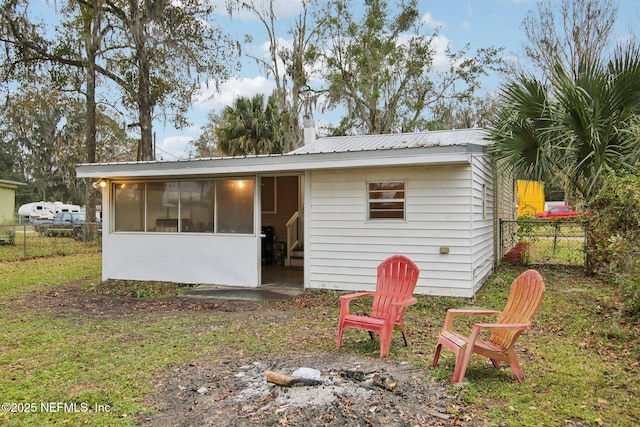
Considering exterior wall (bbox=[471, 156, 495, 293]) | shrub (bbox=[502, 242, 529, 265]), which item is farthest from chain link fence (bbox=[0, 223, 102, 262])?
shrub (bbox=[502, 242, 529, 265])

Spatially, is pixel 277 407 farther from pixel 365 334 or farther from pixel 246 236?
pixel 246 236

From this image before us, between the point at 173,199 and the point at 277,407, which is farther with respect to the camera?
the point at 173,199

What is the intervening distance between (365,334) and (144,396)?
266 cm

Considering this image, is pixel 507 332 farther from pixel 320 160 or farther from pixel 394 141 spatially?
pixel 394 141

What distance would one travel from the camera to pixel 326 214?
7.82 metres

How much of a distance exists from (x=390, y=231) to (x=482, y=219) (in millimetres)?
2103

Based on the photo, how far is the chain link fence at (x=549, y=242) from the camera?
1042 cm

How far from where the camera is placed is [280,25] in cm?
2378

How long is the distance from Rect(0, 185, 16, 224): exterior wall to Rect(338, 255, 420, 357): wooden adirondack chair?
1984 centimetres

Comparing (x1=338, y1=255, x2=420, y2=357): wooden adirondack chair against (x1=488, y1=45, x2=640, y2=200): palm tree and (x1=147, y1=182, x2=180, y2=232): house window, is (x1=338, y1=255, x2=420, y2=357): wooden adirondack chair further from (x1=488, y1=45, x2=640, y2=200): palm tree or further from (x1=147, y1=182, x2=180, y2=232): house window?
(x1=147, y1=182, x2=180, y2=232): house window

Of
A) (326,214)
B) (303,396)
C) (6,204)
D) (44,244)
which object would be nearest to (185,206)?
(326,214)

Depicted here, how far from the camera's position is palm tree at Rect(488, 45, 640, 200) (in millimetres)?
6586

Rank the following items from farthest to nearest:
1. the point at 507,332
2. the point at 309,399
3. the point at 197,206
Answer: the point at 197,206 < the point at 507,332 < the point at 309,399

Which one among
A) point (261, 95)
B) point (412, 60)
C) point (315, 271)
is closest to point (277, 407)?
point (315, 271)
